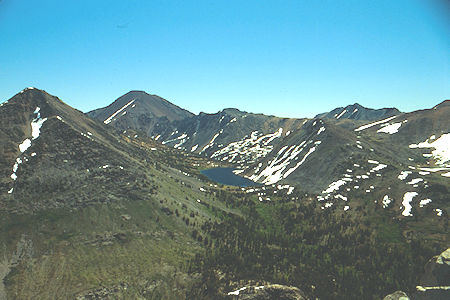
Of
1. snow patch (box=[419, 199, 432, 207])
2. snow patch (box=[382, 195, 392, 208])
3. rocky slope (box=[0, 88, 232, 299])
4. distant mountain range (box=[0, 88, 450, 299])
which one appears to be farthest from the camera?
snow patch (box=[382, 195, 392, 208])

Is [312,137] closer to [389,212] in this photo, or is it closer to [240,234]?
[389,212]

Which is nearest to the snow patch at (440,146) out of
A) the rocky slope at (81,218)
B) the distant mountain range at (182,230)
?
the distant mountain range at (182,230)

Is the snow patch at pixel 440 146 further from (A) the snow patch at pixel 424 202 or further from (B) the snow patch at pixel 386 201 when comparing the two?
(A) the snow patch at pixel 424 202

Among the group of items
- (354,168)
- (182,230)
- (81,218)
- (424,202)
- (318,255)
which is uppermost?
(354,168)

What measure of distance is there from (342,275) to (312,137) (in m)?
129

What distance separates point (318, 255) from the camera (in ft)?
226

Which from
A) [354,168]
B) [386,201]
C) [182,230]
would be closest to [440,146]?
[354,168]

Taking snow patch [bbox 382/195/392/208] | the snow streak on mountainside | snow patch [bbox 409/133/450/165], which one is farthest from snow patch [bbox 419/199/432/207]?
snow patch [bbox 409/133/450/165]

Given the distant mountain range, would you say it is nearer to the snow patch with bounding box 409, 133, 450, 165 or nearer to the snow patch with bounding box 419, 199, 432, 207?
the snow patch with bounding box 419, 199, 432, 207

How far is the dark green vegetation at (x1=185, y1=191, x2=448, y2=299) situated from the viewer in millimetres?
54344

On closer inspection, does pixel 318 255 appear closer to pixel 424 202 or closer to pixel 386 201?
pixel 386 201

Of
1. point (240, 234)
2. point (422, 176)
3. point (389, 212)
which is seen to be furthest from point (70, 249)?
point (422, 176)

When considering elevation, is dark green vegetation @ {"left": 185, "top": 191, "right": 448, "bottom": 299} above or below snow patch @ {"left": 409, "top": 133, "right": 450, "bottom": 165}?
below

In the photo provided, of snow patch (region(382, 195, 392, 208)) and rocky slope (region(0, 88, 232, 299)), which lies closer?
rocky slope (region(0, 88, 232, 299))
